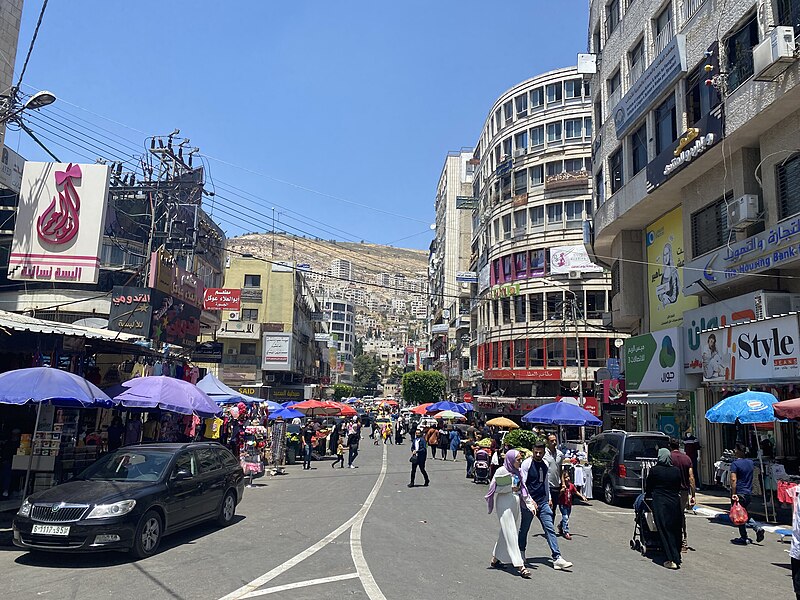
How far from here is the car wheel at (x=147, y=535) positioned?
859 centimetres

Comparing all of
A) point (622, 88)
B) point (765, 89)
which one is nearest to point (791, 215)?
point (765, 89)

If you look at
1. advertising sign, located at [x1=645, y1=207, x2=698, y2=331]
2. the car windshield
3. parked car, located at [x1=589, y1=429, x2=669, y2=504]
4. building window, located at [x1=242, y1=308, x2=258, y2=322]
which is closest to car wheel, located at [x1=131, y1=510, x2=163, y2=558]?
the car windshield

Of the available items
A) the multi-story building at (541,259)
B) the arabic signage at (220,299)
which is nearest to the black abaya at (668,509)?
the arabic signage at (220,299)

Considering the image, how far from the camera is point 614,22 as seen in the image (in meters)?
27.6

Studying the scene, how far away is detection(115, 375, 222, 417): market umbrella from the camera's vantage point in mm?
14500

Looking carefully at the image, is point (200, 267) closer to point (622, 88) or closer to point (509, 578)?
point (622, 88)

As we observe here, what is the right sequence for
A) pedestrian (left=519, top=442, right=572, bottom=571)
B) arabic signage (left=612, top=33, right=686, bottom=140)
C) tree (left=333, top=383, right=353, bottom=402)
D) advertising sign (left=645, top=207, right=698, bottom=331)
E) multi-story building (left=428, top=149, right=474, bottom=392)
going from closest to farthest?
pedestrian (left=519, top=442, right=572, bottom=571) < arabic signage (left=612, top=33, right=686, bottom=140) < advertising sign (left=645, top=207, right=698, bottom=331) < multi-story building (left=428, top=149, right=474, bottom=392) < tree (left=333, top=383, right=353, bottom=402)

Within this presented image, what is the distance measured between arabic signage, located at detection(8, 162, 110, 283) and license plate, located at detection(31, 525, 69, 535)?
12456mm

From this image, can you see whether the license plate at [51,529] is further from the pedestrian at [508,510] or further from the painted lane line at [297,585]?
the pedestrian at [508,510]

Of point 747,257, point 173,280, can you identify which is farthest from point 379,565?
point 173,280

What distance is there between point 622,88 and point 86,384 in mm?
23267

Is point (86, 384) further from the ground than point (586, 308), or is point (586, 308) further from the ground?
point (586, 308)

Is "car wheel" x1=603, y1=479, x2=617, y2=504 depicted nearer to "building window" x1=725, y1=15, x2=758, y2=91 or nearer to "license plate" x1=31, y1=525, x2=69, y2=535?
"building window" x1=725, y1=15, x2=758, y2=91

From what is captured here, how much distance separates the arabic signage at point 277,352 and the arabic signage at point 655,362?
3358cm
